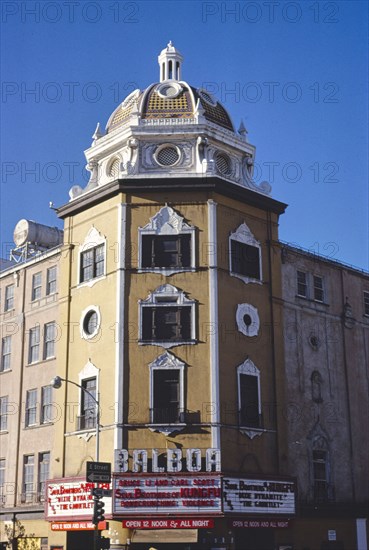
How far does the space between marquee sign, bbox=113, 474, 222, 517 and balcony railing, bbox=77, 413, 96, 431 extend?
3468mm

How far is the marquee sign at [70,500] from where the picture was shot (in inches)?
1482

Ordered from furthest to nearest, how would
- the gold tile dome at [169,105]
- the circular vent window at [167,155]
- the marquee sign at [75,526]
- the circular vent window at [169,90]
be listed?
the circular vent window at [169,90]
the gold tile dome at [169,105]
the circular vent window at [167,155]
the marquee sign at [75,526]

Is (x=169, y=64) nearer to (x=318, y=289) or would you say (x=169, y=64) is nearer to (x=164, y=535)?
(x=318, y=289)

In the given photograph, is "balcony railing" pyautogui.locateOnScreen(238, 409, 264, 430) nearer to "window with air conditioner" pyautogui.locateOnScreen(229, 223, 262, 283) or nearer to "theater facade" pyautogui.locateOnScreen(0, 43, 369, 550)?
"theater facade" pyautogui.locateOnScreen(0, 43, 369, 550)

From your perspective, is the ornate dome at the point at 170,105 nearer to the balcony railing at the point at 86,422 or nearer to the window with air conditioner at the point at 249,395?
the window with air conditioner at the point at 249,395

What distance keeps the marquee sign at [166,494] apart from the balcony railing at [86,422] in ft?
11.4

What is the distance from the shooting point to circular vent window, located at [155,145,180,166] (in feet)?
137

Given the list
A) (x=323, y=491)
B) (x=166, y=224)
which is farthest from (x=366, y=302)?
(x=166, y=224)

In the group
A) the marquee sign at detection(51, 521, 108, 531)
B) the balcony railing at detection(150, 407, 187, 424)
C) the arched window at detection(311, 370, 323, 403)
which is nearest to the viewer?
the marquee sign at detection(51, 521, 108, 531)

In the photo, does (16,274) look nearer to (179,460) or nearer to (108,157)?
(108,157)

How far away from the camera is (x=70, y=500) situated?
127 ft

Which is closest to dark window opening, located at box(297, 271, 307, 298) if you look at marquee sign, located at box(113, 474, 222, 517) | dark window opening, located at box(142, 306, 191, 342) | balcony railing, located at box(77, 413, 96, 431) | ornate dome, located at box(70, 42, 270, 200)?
ornate dome, located at box(70, 42, 270, 200)

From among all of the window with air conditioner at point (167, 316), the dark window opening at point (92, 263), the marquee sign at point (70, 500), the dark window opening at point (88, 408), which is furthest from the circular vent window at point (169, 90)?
the marquee sign at point (70, 500)

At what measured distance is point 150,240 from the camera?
3997cm
